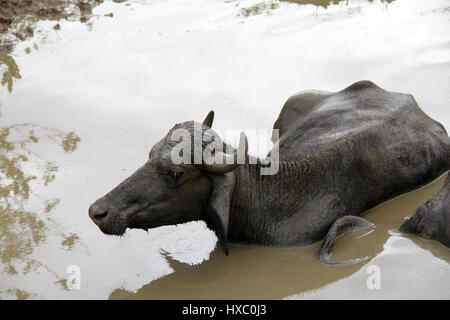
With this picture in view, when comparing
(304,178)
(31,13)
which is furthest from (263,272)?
(31,13)

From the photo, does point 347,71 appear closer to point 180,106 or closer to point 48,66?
point 180,106

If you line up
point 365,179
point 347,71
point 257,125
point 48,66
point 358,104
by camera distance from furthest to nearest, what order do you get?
point 48,66, point 347,71, point 257,125, point 358,104, point 365,179

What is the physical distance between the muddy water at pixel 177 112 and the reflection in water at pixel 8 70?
5 cm

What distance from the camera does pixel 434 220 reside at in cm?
555

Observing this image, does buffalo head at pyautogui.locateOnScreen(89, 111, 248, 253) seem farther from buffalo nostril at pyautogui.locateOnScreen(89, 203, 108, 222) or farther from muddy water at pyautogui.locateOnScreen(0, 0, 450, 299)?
muddy water at pyautogui.locateOnScreen(0, 0, 450, 299)

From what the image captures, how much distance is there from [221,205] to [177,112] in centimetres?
344

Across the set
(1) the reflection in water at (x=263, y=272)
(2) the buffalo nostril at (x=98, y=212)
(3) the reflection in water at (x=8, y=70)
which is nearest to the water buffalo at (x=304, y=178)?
(2) the buffalo nostril at (x=98, y=212)

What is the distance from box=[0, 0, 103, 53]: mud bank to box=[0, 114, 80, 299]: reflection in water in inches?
163

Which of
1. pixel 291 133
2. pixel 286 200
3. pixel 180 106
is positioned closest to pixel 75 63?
pixel 180 106

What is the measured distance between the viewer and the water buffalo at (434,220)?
215 inches

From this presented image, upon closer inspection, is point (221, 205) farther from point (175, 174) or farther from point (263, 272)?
point (263, 272)
